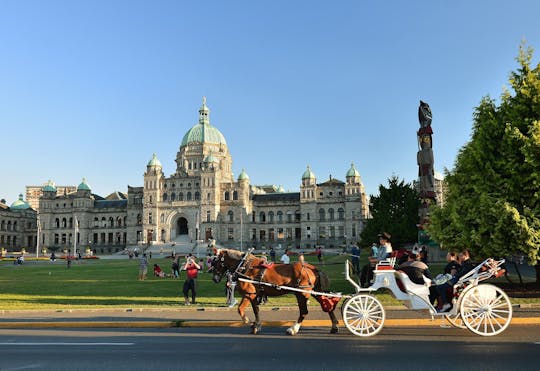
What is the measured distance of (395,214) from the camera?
48.1 metres

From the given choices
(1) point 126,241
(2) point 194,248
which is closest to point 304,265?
(2) point 194,248

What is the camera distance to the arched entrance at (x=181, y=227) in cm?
9794

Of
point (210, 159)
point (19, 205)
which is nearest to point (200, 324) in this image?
point (210, 159)

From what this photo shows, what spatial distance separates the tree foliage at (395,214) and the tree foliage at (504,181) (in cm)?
2532

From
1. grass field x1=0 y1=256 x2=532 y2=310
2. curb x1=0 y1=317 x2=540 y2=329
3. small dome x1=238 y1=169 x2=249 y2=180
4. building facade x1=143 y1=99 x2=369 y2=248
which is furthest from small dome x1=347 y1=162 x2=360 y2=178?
curb x1=0 y1=317 x2=540 y2=329

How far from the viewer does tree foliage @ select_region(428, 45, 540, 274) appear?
1705cm

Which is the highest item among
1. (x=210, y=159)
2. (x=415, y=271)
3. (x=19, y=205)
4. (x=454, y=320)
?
(x=210, y=159)

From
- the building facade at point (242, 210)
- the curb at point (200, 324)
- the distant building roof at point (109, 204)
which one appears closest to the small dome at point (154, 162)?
the building facade at point (242, 210)

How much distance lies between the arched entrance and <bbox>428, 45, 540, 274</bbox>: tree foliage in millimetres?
81233

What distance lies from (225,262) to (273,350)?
355cm

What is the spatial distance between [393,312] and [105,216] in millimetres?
100297

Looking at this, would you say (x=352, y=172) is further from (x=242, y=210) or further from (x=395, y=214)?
(x=395, y=214)

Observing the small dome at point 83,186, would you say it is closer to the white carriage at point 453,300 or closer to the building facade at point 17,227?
the building facade at point 17,227

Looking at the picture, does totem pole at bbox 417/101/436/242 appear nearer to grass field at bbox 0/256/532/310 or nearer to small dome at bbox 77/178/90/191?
grass field at bbox 0/256/532/310
